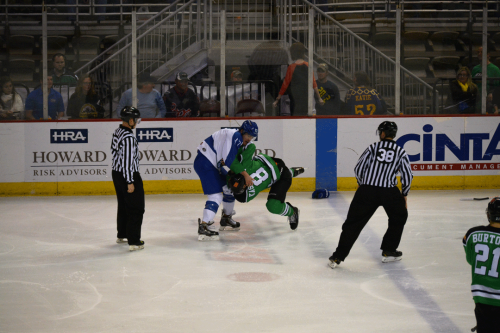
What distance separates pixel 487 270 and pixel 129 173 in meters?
3.53

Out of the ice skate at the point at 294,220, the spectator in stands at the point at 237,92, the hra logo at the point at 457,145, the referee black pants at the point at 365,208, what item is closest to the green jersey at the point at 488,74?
the hra logo at the point at 457,145

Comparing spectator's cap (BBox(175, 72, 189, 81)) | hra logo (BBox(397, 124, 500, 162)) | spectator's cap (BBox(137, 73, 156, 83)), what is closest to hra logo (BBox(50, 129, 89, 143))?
spectator's cap (BBox(137, 73, 156, 83))

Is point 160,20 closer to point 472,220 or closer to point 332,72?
point 332,72

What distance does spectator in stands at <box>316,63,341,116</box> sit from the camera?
31.1ft

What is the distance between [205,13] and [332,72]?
87.5 inches

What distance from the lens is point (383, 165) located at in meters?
4.96

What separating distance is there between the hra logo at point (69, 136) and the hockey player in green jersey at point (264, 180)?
3.82m

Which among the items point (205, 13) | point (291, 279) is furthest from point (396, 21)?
point (291, 279)

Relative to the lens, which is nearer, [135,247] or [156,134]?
[135,247]

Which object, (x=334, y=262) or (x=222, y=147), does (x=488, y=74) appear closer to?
(x=222, y=147)

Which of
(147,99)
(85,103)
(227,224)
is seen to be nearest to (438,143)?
(227,224)

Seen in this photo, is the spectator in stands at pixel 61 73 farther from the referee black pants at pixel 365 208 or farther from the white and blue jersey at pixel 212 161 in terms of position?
the referee black pants at pixel 365 208

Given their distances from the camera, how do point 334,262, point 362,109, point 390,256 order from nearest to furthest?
point 334,262 → point 390,256 → point 362,109

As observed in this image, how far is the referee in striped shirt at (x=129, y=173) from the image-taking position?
5.61 metres
